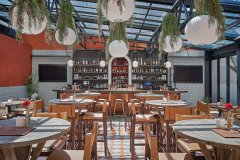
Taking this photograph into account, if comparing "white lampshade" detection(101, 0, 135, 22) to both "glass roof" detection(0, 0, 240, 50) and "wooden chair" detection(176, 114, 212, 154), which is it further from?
"glass roof" detection(0, 0, 240, 50)

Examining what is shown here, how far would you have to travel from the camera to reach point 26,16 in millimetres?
3512

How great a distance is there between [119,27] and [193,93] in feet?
30.4

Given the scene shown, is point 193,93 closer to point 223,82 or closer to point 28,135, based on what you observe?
→ point 223,82

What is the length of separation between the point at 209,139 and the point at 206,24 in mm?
1767

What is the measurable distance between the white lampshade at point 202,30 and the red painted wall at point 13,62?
304 inches

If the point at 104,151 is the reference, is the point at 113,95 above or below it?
above

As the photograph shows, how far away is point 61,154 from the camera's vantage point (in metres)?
2.72

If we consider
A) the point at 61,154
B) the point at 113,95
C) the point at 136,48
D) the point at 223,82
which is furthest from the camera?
the point at 136,48

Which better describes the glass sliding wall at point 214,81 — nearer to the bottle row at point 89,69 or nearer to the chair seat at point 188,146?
the bottle row at point 89,69

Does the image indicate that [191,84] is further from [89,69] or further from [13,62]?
[13,62]

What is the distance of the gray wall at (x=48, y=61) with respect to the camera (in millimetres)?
13164

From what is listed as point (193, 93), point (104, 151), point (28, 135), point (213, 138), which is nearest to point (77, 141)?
point (104, 151)

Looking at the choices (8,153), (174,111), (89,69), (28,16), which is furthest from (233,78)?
(8,153)

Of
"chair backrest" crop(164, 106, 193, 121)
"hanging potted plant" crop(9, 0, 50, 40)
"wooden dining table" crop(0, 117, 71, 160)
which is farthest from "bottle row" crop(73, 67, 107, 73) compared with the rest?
"wooden dining table" crop(0, 117, 71, 160)
